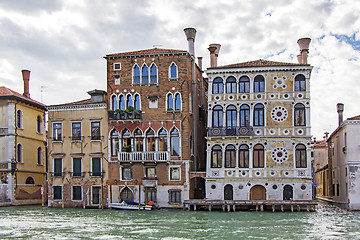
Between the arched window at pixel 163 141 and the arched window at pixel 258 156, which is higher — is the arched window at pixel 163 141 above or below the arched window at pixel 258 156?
above

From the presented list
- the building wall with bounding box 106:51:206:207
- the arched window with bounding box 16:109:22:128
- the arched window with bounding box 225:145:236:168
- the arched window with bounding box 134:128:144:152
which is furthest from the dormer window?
the arched window with bounding box 16:109:22:128

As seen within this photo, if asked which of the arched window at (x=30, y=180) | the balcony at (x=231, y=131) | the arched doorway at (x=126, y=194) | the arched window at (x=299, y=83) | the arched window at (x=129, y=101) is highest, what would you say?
the arched window at (x=299, y=83)

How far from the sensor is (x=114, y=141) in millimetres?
37219

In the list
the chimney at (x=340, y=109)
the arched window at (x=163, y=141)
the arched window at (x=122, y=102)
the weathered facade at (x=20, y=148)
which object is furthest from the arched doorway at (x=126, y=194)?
the chimney at (x=340, y=109)

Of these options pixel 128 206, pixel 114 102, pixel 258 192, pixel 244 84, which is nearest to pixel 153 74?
pixel 114 102

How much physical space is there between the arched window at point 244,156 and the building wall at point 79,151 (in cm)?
1000

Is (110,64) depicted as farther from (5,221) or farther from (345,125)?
(345,125)

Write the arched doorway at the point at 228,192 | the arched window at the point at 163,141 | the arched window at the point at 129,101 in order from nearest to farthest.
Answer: the arched doorway at the point at 228,192 → the arched window at the point at 163,141 → the arched window at the point at 129,101

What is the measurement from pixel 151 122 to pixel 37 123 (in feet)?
44.7

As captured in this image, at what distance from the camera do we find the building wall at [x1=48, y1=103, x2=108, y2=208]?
37344 millimetres

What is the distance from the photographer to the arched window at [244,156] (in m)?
34.8

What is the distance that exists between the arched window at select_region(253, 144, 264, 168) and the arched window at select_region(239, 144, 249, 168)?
55 cm

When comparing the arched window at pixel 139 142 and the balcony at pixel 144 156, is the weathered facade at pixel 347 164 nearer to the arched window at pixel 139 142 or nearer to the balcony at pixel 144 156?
the balcony at pixel 144 156

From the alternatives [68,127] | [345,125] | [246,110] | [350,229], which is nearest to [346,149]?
[345,125]
